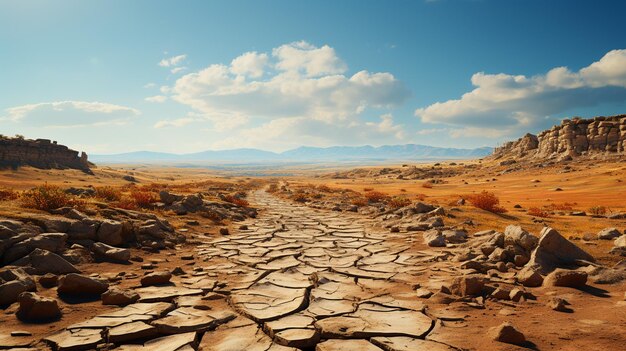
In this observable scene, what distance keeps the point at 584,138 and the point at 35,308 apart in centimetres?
6454

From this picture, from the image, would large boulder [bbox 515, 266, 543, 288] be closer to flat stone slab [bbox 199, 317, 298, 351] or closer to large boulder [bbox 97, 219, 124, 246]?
flat stone slab [bbox 199, 317, 298, 351]

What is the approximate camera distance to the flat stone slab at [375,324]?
416 cm

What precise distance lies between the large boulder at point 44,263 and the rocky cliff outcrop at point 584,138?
57.6 meters

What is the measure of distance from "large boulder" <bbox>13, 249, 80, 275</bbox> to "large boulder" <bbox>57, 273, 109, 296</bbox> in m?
0.91

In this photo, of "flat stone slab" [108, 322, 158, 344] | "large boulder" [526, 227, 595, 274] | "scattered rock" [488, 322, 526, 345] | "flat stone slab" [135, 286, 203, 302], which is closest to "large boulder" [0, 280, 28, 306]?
"flat stone slab" [135, 286, 203, 302]

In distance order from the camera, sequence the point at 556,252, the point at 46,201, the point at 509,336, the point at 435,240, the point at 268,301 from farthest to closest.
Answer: the point at 435,240 < the point at 46,201 < the point at 556,252 < the point at 268,301 < the point at 509,336

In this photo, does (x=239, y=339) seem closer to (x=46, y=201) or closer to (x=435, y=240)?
(x=435, y=240)

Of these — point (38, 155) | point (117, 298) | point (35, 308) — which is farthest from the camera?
point (38, 155)

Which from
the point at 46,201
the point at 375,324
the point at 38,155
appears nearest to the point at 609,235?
the point at 375,324

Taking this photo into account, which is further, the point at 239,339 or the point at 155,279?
the point at 155,279

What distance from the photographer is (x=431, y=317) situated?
462 cm

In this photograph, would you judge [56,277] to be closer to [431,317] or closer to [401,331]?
[401,331]

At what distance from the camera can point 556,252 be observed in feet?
21.6

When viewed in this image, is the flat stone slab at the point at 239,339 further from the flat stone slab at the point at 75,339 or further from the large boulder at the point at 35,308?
the large boulder at the point at 35,308
